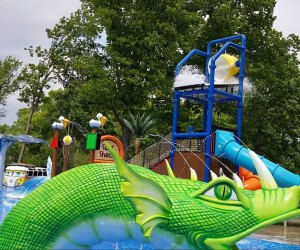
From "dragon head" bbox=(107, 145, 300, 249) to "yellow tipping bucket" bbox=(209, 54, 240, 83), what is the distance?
1506 cm

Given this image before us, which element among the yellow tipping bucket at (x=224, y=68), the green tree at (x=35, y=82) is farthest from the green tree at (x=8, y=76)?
the yellow tipping bucket at (x=224, y=68)

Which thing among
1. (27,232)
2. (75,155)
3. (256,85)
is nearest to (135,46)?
(256,85)

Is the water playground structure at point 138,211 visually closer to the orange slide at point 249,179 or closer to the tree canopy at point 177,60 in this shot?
the orange slide at point 249,179

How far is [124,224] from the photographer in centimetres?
373

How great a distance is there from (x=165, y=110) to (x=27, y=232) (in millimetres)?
23899

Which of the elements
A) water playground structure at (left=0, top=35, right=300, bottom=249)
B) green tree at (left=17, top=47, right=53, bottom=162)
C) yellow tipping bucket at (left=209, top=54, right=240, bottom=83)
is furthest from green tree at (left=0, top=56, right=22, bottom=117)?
water playground structure at (left=0, top=35, right=300, bottom=249)

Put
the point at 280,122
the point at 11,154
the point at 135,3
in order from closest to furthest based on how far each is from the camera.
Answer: the point at 135,3, the point at 280,122, the point at 11,154

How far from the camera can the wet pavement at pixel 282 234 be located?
13900 millimetres

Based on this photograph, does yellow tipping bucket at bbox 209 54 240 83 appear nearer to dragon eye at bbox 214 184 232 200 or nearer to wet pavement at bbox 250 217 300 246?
wet pavement at bbox 250 217 300 246

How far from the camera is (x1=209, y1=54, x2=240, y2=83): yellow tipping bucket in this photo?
18531 mm

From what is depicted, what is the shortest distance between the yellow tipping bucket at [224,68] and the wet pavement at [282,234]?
6033mm

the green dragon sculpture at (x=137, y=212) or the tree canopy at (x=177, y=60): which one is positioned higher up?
the tree canopy at (x=177, y=60)

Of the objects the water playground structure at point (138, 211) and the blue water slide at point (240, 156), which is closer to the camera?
the water playground structure at point (138, 211)

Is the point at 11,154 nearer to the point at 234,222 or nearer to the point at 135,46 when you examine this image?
the point at 135,46
